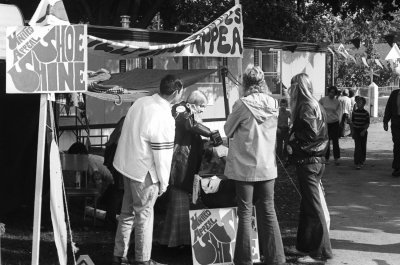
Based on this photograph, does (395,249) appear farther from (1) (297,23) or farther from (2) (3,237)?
(1) (297,23)

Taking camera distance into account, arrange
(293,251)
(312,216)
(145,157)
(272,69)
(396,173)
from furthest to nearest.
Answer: (272,69) < (396,173) < (293,251) < (312,216) < (145,157)

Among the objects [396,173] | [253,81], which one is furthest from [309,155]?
[396,173]

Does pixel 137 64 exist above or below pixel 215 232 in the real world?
above

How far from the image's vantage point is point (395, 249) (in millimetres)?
7422

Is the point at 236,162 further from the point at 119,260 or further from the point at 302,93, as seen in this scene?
the point at 119,260

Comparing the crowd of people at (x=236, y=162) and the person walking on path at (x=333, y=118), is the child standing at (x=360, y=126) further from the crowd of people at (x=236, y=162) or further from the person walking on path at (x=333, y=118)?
the crowd of people at (x=236, y=162)

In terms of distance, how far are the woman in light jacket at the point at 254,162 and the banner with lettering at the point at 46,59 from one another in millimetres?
1590

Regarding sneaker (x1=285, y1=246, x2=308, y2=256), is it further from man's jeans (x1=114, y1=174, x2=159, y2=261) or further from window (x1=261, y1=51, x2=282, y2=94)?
window (x1=261, y1=51, x2=282, y2=94)

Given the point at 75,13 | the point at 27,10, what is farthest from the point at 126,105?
the point at 75,13

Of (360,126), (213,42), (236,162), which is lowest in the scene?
(360,126)

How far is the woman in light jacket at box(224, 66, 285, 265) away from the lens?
20.6ft

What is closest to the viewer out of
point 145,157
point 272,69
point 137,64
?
point 145,157

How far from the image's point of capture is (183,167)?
6777mm

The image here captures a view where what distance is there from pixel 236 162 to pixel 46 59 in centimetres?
201
